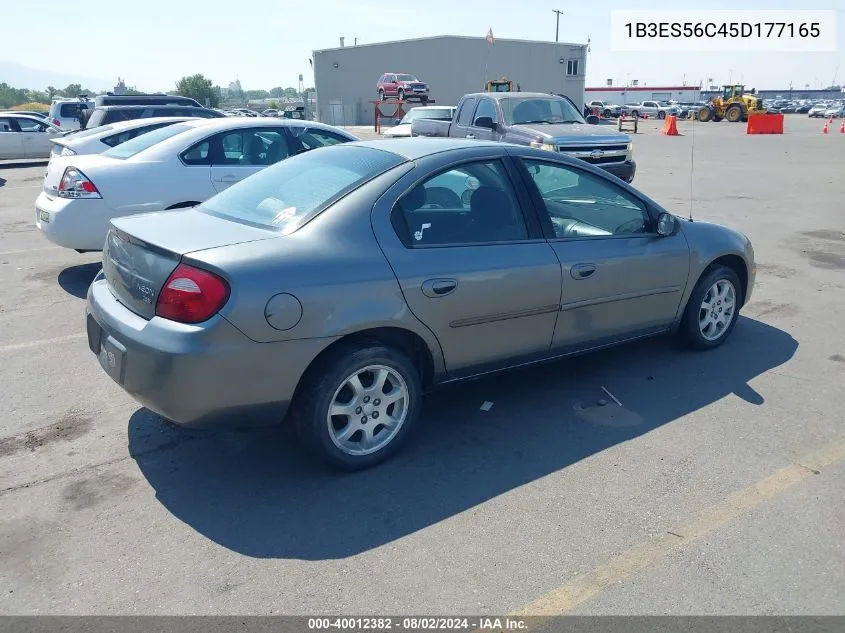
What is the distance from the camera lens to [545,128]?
12680 mm

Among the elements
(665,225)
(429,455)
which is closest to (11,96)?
(665,225)

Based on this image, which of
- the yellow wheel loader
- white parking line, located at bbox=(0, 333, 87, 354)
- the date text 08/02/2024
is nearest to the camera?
the date text 08/02/2024

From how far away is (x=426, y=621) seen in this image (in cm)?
261

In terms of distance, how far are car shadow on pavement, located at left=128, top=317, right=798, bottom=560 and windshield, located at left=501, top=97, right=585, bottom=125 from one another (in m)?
8.90

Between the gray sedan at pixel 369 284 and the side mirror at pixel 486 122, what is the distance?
875 centimetres

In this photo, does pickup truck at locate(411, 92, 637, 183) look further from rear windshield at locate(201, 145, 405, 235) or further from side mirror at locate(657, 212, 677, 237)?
rear windshield at locate(201, 145, 405, 235)

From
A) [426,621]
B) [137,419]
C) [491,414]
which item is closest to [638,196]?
[491,414]

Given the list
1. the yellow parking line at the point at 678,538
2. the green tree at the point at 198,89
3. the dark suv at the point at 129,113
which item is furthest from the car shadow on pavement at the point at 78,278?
the green tree at the point at 198,89

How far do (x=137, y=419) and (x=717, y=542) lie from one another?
3.23 m

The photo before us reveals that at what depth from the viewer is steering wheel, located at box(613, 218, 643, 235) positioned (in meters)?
4.60

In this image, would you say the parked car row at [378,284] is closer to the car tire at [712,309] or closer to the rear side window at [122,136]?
the car tire at [712,309]

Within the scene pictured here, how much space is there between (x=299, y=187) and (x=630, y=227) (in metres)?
2.21

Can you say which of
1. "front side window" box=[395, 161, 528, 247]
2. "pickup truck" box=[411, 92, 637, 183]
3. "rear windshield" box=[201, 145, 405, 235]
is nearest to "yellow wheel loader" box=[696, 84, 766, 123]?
"pickup truck" box=[411, 92, 637, 183]

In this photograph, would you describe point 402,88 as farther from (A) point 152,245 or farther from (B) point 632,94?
(B) point 632,94
